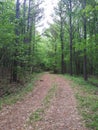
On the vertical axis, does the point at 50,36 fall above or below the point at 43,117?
above

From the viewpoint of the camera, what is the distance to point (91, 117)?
6.73m

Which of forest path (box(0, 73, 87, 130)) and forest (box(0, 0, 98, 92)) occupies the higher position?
forest (box(0, 0, 98, 92))

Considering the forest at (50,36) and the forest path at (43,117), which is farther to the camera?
the forest at (50,36)

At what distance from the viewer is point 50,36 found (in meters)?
39.6

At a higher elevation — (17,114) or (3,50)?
(3,50)

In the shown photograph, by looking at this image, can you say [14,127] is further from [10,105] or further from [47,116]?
[10,105]

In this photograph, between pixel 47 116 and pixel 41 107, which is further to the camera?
pixel 41 107

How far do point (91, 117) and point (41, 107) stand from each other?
2.50 metres

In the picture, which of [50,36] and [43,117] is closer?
[43,117]

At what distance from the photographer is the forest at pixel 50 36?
13.2 metres

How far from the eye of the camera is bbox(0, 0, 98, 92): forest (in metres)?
13.2

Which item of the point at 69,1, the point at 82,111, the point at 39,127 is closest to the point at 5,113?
the point at 39,127

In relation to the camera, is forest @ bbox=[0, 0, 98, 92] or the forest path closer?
the forest path

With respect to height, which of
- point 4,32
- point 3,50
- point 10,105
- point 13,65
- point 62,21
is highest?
point 62,21
